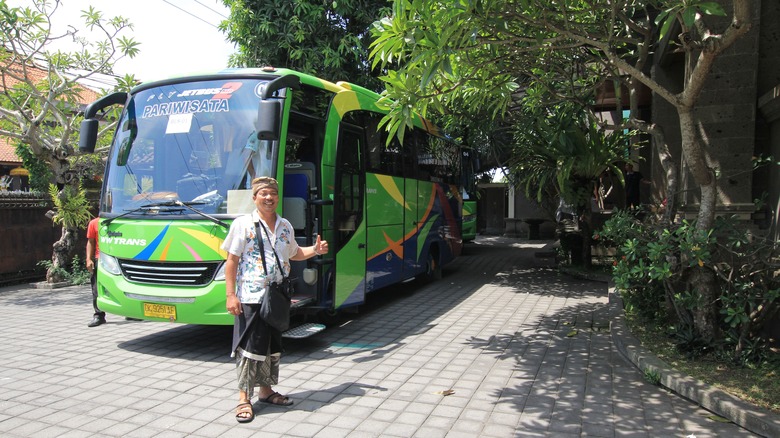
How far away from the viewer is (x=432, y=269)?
10875mm

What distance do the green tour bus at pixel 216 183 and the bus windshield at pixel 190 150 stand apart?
0.01 meters

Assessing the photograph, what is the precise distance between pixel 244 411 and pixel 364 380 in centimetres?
132

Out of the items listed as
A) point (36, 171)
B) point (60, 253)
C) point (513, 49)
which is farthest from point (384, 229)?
point (36, 171)

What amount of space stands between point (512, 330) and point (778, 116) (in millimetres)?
4006

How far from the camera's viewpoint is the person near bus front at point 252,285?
4.20m

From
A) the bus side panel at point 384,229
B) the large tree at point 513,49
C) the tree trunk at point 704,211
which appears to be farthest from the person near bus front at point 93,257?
the tree trunk at point 704,211

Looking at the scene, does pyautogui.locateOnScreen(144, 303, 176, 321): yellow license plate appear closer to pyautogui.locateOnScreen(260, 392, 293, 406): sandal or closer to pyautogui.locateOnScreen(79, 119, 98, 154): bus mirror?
pyautogui.locateOnScreen(260, 392, 293, 406): sandal

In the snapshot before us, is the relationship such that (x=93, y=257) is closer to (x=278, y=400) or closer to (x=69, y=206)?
(x=69, y=206)

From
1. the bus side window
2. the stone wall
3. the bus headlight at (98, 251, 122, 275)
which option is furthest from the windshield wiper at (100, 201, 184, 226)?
the stone wall

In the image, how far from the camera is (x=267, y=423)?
4.07 m

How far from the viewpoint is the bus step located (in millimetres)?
5788

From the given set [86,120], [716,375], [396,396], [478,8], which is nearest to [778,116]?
[716,375]

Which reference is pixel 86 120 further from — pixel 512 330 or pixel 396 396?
pixel 512 330

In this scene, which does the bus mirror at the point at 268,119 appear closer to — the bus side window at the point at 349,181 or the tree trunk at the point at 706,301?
the bus side window at the point at 349,181
